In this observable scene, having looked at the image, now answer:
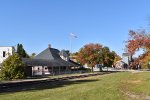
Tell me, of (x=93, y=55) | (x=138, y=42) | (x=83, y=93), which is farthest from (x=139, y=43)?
(x=93, y=55)

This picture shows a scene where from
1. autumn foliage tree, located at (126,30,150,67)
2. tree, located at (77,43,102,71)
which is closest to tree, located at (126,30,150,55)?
Answer: autumn foliage tree, located at (126,30,150,67)

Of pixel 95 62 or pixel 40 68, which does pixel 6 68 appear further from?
pixel 95 62

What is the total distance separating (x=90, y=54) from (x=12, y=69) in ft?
213

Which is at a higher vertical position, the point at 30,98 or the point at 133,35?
the point at 133,35

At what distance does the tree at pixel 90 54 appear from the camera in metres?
128

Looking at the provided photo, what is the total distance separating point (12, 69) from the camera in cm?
6588

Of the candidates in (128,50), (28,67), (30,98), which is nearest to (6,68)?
(28,67)

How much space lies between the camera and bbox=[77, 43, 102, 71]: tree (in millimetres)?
128000

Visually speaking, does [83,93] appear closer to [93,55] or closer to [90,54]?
[93,55]

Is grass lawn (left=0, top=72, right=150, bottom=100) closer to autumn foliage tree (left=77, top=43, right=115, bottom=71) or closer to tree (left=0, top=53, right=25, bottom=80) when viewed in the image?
tree (left=0, top=53, right=25, bottom=80)

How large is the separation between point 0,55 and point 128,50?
50.5m

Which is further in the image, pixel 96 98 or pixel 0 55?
pixel 0 55

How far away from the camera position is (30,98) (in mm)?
23188

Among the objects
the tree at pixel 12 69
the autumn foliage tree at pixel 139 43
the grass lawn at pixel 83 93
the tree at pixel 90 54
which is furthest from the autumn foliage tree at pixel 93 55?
the grass lawn at pixel 83 93
